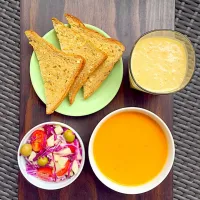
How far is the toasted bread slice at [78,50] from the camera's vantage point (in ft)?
4.17

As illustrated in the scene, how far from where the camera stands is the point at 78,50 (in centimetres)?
130

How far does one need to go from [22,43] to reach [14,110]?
330 mm

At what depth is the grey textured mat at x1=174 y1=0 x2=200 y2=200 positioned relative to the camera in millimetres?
1543

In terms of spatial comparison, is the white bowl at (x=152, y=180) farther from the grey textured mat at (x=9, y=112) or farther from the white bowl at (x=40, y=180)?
the grey textured mat at (x=9, y=112)

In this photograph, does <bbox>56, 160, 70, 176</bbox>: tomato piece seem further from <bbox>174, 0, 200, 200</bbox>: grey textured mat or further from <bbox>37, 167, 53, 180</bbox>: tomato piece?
<bbox>174, 0, 200, 200</bbox>: grey textured mat

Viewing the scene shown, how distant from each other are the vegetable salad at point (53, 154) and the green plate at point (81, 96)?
7 cm

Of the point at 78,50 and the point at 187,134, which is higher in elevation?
the point at 78,50

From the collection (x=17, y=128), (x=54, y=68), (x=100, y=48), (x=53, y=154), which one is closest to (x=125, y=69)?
(x=100, y=48)

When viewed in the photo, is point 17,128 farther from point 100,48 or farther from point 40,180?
point 100,48

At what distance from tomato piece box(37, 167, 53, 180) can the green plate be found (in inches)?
6.7

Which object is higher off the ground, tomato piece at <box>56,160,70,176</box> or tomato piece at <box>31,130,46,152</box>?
tomato piece at <box>31,130,46,152</box>

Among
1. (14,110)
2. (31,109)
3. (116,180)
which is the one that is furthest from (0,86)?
(116,180)

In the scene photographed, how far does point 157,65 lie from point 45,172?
1.46 feet

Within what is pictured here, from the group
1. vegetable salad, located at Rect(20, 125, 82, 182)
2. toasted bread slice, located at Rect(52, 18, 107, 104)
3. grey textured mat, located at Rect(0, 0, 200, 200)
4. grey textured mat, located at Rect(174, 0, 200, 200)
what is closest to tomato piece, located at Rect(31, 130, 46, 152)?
vegetable salad, located at Rect(20, 125, 82, 182)
